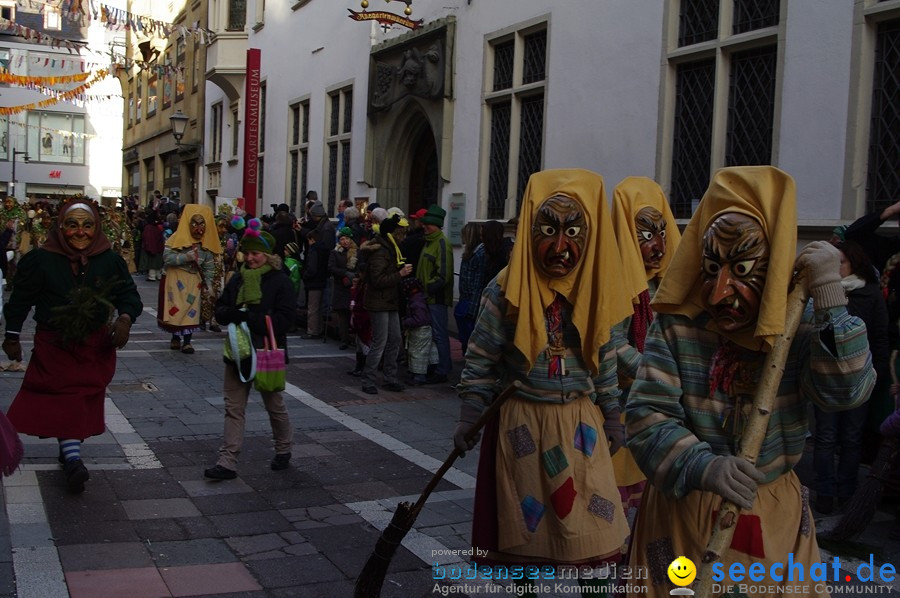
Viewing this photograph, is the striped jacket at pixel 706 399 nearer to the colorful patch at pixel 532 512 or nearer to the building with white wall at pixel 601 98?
the colorful patch at pixel 532 512

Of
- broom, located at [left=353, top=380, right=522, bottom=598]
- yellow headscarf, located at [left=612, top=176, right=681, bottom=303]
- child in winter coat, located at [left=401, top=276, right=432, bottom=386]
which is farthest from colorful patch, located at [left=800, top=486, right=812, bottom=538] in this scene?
child in winter coat, located at [left=401, top=276, right=432, bottom=386]

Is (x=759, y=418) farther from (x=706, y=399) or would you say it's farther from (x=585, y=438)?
(x=585, y=438)

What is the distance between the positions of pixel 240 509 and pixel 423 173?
473 inches

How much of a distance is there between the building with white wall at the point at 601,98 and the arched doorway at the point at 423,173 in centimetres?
4

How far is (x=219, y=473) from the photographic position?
6742mm

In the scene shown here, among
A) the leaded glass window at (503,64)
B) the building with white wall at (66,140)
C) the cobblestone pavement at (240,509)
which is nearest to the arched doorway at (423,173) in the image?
the leaded glass window at (503,64)

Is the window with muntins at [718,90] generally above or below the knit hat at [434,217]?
above

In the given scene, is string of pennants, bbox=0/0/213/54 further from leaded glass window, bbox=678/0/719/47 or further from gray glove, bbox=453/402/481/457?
gray glove, bbox=453/402/481/457

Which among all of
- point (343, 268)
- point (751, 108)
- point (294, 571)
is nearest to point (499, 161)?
point (343, 268)

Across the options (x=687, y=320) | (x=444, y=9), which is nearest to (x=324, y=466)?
(x=687, y=320)

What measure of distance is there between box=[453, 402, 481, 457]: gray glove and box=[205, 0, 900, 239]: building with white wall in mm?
5487

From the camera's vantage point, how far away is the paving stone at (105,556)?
16.5 feet

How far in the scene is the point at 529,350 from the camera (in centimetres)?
409

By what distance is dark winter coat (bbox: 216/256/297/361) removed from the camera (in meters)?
6.97
